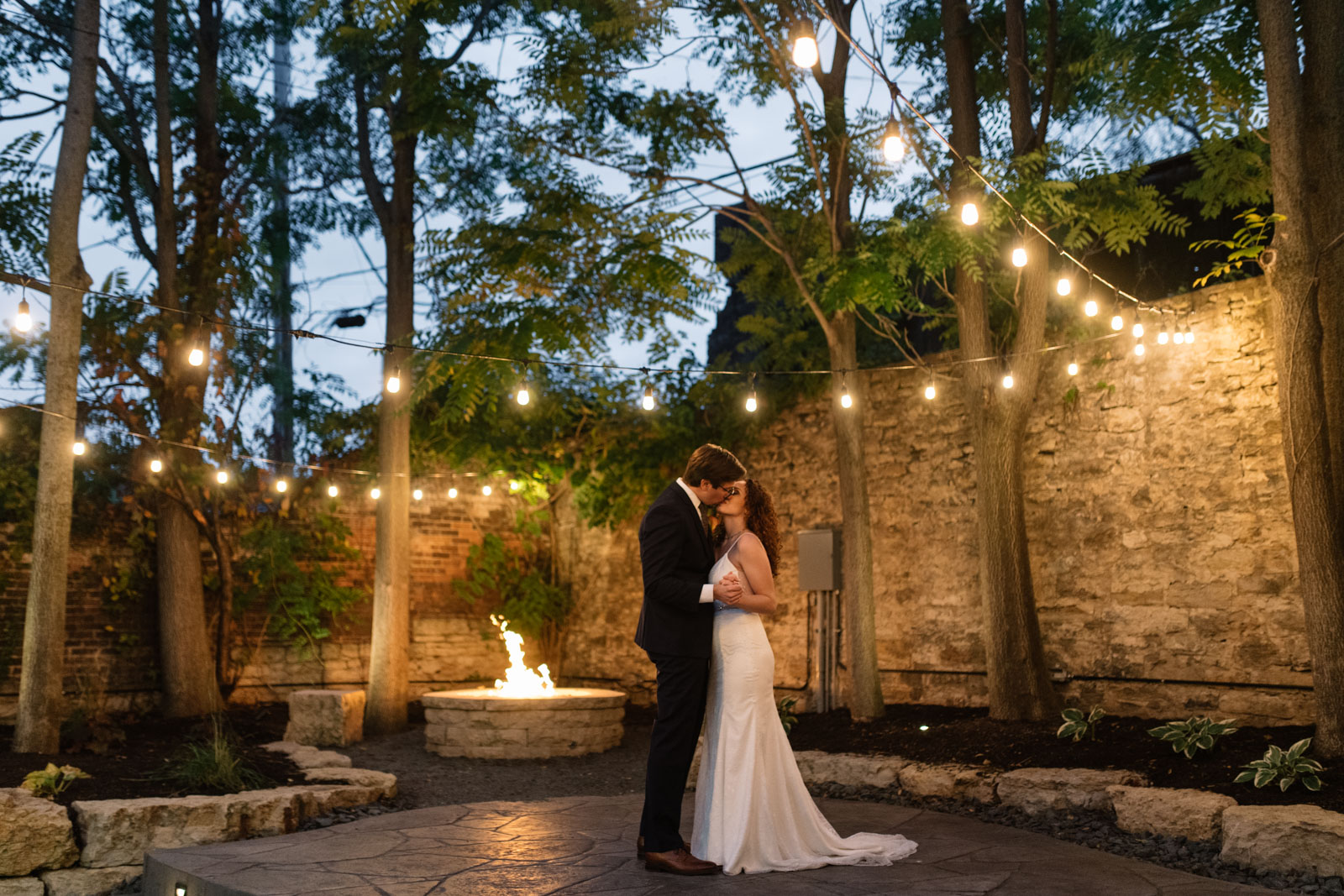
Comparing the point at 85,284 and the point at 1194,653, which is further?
the point at 85,284

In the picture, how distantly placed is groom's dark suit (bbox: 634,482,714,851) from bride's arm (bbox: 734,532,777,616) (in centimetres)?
18

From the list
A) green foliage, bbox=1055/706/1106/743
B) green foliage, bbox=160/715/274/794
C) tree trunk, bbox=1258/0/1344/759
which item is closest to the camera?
tree trunk, bbox=1258/0/1344/759

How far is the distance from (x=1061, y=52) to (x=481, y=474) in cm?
742

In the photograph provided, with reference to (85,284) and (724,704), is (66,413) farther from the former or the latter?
(724,704)

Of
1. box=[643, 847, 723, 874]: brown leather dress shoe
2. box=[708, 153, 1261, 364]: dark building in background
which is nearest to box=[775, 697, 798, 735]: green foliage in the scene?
box=[708, 153, 1261, 364]: dark building in background

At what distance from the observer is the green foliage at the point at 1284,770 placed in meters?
5.05

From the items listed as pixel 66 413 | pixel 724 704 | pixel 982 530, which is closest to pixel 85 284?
pixel 66 413

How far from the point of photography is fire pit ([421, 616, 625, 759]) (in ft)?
30.1

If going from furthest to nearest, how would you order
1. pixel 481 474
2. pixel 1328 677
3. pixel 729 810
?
pixel 481 474, pixel 1328 677, pixel 729 810

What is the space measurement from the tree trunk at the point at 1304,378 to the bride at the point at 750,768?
8.44 ft

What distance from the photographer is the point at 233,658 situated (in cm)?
1045

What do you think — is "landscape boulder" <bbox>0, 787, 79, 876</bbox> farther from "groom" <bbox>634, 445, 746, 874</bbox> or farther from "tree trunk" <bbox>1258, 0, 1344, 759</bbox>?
"tree trunk" <bbox>1258, 0, 1344, 759</bbox>

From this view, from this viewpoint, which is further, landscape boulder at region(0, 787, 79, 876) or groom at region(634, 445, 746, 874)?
landscape boulder at region(0, 787, 79, 876)

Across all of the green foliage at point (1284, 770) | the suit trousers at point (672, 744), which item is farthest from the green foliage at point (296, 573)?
the green foliage at point (1284, 770)
